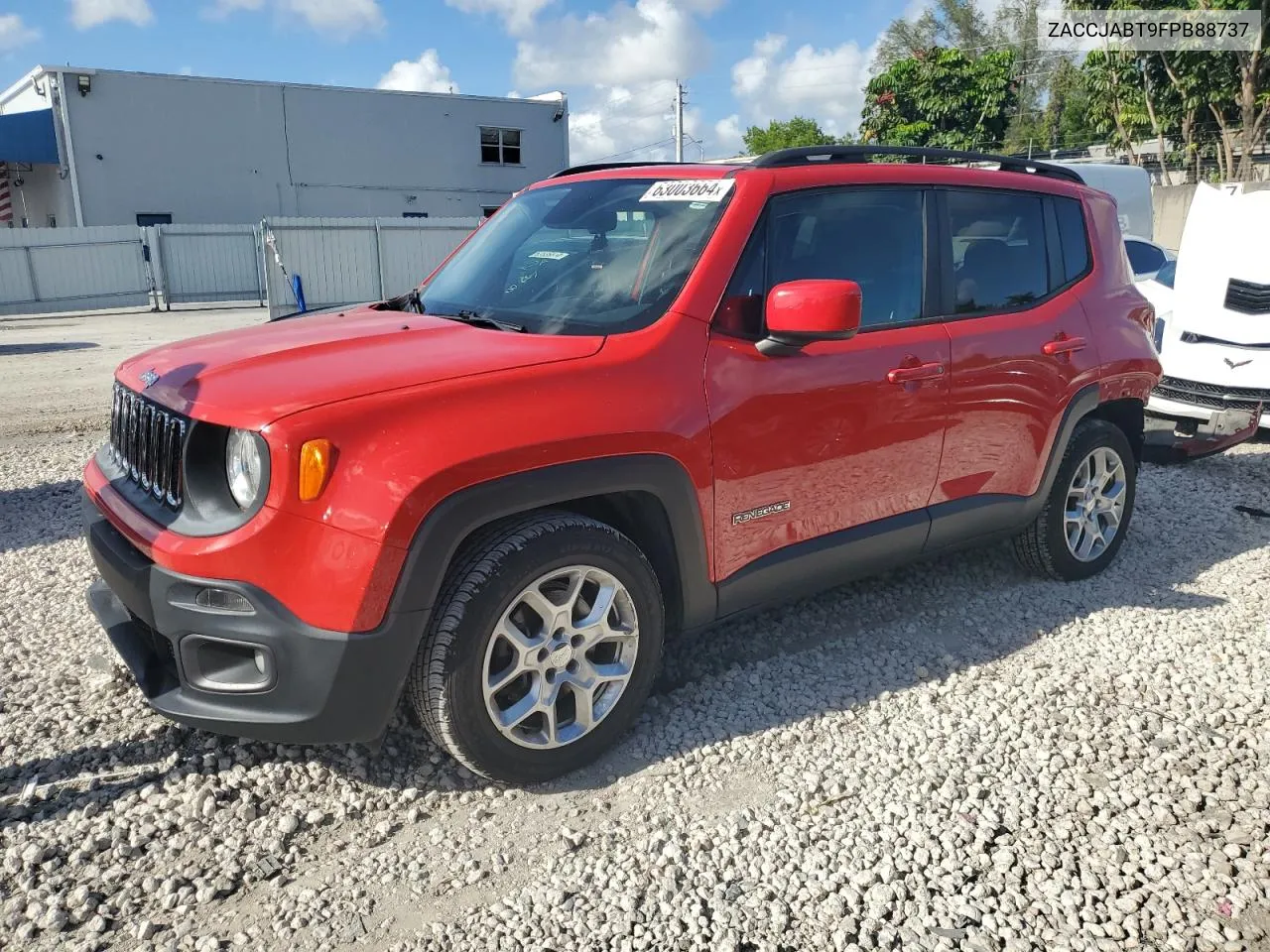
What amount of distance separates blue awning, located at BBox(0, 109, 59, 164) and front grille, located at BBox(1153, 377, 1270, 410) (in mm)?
26072

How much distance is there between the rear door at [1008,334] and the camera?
3838 millimetres

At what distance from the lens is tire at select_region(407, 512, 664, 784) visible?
8.71 ft

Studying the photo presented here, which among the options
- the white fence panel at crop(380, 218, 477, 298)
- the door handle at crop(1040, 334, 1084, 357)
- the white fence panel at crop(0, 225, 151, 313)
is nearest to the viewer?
the door handle at crop(1040, 334, 1084, 357)

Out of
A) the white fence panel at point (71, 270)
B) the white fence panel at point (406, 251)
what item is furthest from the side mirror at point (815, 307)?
the white fence panel at point (71, 270)

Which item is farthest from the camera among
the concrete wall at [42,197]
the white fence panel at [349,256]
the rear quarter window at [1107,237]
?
the concrete wall at [42,197]

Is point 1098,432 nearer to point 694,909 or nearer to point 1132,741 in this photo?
point 1132,741

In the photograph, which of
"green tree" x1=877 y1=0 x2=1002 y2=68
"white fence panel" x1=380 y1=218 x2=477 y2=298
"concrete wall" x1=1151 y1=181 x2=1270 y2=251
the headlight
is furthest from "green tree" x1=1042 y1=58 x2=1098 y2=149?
the headlight

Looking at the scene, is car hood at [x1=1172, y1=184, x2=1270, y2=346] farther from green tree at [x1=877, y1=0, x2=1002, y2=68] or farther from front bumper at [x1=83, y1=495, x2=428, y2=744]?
green tree at [x1=877, y1=0, x2=1002, y2=68]

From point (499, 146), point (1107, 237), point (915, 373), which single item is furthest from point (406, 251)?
point (915, 373)

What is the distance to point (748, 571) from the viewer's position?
10.7 feet

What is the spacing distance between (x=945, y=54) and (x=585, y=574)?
39.9 metres

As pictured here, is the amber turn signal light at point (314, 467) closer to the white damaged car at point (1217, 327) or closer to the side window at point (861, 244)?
the side window at point (861, 244)

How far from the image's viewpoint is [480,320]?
10.7 feet

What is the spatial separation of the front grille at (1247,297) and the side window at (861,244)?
210 inches
